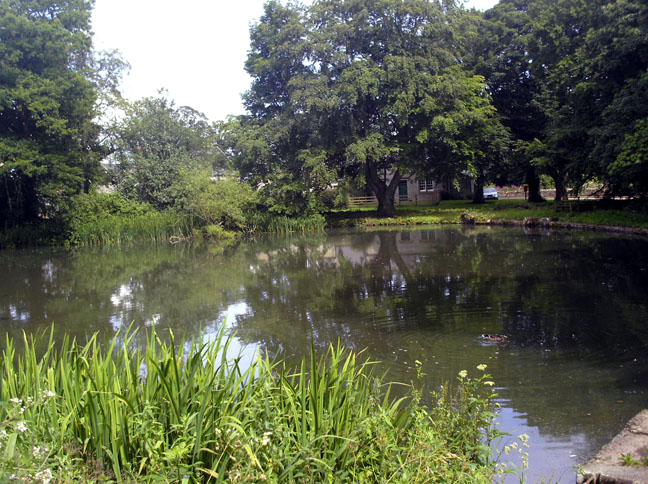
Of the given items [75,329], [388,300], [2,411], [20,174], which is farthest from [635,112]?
[20,174]

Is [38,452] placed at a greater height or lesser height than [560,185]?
lesser

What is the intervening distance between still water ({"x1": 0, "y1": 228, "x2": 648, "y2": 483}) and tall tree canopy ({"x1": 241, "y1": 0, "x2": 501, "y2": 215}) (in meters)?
10.8

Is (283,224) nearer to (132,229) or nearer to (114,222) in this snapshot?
(132,229)

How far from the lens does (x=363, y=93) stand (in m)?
26.9

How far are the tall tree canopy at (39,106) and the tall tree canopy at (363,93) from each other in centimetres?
907

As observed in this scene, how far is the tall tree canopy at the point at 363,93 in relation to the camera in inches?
1070

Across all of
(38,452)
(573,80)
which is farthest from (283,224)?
(38,452)

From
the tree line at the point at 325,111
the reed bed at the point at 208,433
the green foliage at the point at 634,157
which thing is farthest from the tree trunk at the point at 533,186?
the reed bed at the point at 208,433

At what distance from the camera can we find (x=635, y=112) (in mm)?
16672

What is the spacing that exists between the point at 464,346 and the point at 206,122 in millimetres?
38083

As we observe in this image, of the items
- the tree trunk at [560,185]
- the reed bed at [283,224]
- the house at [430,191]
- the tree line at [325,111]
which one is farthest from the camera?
the house at [430,191]

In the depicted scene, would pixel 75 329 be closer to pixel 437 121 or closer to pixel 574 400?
pixel 574 400

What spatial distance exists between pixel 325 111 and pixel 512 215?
445 inches

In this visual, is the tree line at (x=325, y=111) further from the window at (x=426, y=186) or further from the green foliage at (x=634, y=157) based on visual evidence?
the window at (x=426, y=186)
